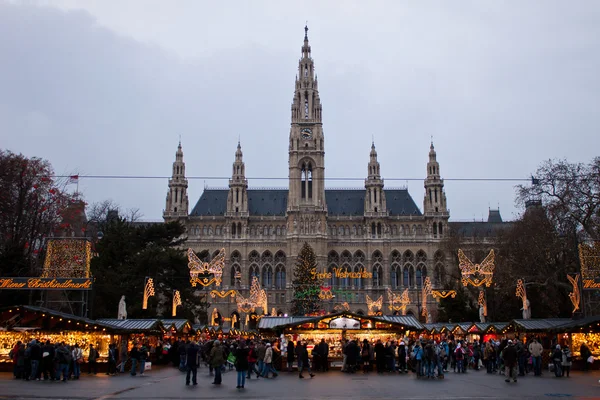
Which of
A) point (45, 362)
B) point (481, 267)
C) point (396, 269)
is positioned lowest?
point (45, 362)

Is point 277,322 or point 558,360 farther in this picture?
point 277,322

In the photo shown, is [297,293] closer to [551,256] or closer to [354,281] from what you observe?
[354,281]

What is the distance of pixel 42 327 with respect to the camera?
82.1 feet

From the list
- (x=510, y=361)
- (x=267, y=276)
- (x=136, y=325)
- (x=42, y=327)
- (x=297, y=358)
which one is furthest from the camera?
(x=267, y=276)

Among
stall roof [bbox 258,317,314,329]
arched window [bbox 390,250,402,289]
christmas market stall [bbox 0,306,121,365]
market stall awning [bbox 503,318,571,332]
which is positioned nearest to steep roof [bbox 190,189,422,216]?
arched window [bbox 390,250,402,289]

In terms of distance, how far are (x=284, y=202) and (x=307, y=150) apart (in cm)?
952

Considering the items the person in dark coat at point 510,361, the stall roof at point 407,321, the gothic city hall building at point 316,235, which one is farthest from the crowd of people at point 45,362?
the gothic city hall building at point 316,235

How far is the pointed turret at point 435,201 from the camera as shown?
83250 mm

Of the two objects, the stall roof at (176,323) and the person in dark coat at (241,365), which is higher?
the stall roof at (176,323)

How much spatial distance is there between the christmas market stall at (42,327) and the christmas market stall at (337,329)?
830cm

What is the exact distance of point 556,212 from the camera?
1521 inches

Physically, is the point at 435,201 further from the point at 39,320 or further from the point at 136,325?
the point at 39,320

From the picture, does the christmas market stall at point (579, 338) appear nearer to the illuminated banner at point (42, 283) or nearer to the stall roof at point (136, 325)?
the stall roof at point (136, 325)

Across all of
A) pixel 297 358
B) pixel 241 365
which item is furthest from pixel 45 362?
pixel 297 358
